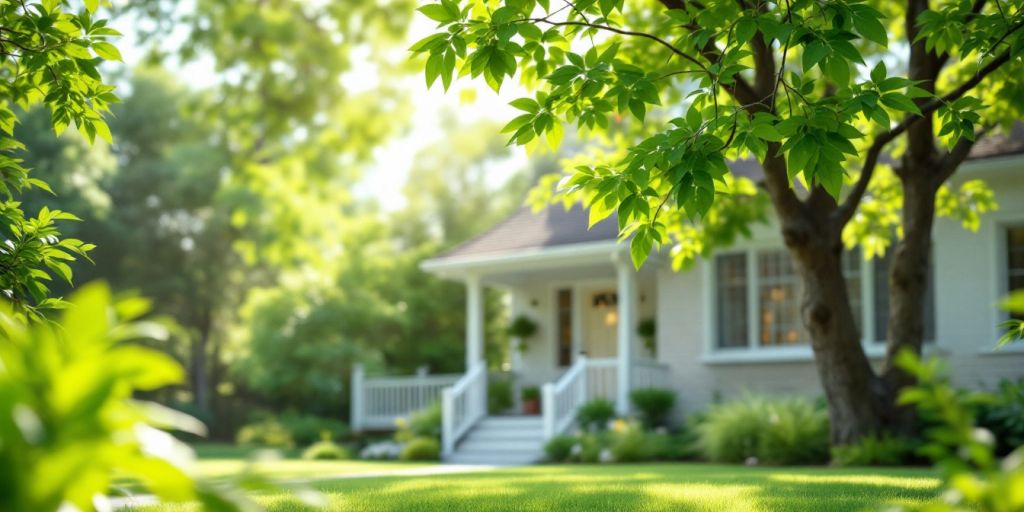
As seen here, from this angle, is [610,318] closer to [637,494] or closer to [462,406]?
[462,406]

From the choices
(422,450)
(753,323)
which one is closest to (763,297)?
(753,323)

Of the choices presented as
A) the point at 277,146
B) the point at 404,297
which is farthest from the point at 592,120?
the point at 404,297

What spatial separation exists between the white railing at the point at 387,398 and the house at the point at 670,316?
0.09 feet

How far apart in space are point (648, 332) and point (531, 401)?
7.47ft

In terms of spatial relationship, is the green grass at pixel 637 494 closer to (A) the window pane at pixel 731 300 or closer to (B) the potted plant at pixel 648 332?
(A) the window pane at pixel 731 300

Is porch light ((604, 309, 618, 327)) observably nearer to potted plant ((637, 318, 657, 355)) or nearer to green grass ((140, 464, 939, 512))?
potted plant ((637, 318, 657, 355))

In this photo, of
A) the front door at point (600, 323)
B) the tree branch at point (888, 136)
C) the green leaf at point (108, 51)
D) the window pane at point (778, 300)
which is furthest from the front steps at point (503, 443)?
the green leaf at point (108, 51)

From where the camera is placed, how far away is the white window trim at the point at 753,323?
13.8 metres

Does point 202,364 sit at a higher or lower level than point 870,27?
lower

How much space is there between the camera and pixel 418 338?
24.8m

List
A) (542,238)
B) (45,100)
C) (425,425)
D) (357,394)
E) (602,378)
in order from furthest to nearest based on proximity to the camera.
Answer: (357,394)
(542,238)
(425,425)
(602,378)
(45,100)

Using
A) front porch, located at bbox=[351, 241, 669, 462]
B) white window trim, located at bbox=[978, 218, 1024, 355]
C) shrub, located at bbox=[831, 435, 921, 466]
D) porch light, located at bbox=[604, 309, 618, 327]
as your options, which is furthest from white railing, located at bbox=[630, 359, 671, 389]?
shrub, located at bbox=[831, 435, 921, 466]

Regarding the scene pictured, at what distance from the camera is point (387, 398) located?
62.0ft

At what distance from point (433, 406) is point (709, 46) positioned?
1114cm
